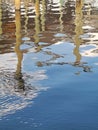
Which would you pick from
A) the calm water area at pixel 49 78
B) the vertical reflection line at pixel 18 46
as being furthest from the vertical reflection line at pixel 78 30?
the vertical reflection line at pixel 18 46

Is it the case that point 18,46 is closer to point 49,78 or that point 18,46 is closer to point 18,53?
point 18,53

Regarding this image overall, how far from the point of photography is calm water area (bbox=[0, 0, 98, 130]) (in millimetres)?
7672

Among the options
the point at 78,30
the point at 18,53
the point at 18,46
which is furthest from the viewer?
the point at 78,30

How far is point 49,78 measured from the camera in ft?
34.6

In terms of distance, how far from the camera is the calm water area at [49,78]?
7.67 metres

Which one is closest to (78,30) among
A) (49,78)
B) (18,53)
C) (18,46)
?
(18,46)

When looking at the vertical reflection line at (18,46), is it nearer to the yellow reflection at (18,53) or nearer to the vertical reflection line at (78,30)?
the yellow reflection at (18,53)

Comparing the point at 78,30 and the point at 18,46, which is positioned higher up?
the point at 78,30

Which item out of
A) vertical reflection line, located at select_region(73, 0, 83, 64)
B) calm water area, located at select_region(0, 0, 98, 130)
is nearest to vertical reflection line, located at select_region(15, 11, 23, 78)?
calm water area, located at select_region(0, 0, 98, 130)

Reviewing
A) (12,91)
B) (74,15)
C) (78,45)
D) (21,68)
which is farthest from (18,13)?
(12,91)

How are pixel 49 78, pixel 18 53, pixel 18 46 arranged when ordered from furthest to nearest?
pixel 18 46
pixel 18 53
pixel 49 78

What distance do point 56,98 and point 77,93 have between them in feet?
2.08

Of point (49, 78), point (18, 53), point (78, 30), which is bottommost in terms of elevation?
point (49, 78)

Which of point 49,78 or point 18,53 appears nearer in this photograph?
point 49,78
